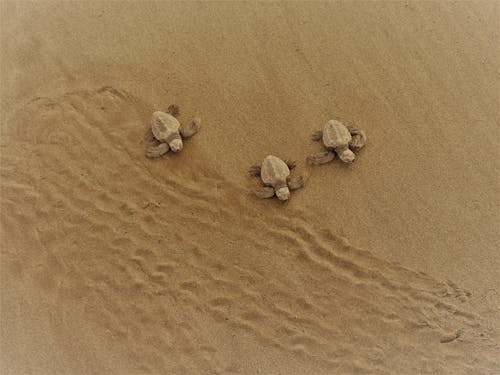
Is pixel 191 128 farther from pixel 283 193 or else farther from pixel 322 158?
pixel 322 158

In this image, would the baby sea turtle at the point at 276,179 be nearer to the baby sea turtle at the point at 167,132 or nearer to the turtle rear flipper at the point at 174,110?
the baby sea turtle at the point at 167,132


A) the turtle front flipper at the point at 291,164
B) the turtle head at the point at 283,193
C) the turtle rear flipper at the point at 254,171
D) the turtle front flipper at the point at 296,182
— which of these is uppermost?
the turtle front flipper at the point at 291,164

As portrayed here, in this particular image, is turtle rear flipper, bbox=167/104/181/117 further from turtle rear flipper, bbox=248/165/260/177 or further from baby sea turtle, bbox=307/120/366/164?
baby sea turtle, bbox=307/120/366/164

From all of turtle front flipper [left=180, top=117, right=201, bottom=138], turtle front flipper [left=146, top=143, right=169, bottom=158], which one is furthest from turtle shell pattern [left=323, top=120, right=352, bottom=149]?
turtle front flipper [left=146, top=143, right=169, bottom=158]

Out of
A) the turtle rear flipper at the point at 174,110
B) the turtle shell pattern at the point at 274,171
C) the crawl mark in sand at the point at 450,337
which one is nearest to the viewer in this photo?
the crawl mark in sand at the point at 450,337

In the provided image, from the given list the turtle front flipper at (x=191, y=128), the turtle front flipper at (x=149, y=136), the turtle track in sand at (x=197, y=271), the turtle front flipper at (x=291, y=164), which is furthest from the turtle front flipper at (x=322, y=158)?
the turtle front flipper at (x=149, y=136)
